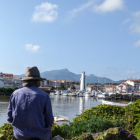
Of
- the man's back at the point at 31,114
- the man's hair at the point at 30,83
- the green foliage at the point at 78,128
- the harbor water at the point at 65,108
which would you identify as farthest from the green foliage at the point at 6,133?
the harbor water at the point at 65,108

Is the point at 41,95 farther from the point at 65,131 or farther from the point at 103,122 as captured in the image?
the point at 103,122

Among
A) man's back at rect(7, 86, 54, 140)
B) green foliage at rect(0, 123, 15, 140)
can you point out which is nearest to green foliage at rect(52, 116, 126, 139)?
green foliage at rect(0, 123, 15, 140)

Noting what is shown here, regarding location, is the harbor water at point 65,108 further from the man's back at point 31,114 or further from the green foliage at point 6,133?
the man's back at point 31,114

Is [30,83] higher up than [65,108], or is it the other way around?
[30,83]

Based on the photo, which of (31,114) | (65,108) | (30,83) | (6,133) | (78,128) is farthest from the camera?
(65,108)

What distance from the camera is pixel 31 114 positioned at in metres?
2.43

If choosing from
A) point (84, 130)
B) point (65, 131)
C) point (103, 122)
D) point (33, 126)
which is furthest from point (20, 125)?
point (103, 122)

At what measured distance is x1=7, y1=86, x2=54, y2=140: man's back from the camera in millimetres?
2420

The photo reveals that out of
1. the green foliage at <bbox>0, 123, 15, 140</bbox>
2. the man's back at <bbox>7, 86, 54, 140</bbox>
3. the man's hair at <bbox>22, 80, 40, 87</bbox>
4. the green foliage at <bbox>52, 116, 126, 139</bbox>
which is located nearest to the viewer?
the man's back at <bbox>7, 86, 54, 140</bbox>

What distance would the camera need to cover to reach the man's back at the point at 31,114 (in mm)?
2420

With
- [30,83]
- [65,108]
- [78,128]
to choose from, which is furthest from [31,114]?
[65,108]

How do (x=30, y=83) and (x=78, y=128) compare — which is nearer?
(x=30, y=83)

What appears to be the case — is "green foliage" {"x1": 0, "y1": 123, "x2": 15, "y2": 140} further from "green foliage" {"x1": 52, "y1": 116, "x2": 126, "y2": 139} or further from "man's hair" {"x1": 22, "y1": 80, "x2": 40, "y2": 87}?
"man's hair" {"x1": 22, "y1": 80, "x2": 40, "y2": 87}

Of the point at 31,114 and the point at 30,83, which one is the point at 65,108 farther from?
the point at 31,114
